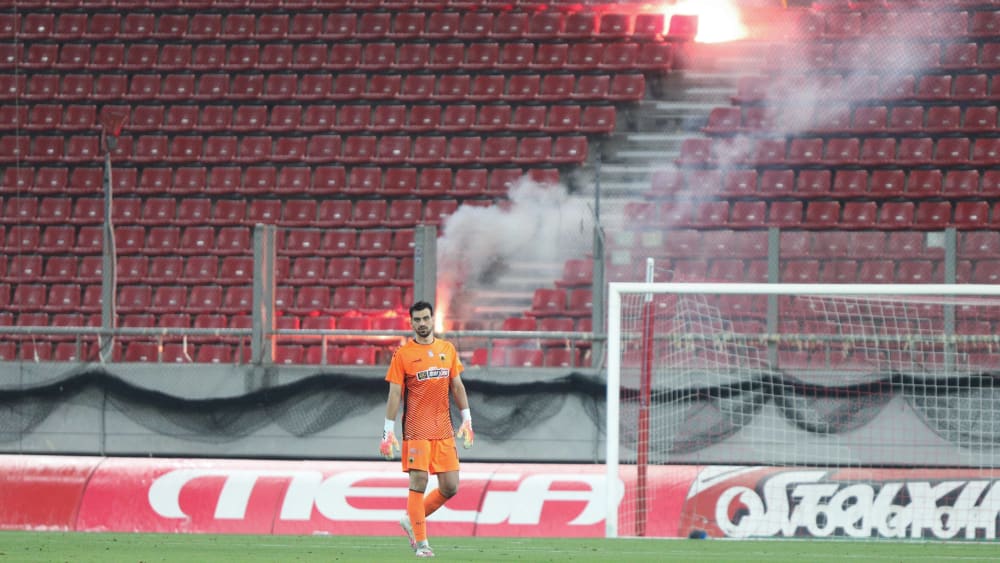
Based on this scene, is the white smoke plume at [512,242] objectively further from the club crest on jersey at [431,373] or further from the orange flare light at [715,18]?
the orange flare light at [715,18]

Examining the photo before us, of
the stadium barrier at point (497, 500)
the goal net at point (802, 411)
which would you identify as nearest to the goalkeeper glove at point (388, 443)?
the goal net at point (802, 411)

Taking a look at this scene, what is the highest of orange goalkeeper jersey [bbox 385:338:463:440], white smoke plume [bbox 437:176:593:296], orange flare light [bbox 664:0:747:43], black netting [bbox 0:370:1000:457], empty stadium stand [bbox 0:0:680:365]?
orange flare light [bbox 664:0:747:43]

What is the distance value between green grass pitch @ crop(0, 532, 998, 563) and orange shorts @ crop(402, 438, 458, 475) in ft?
1.67

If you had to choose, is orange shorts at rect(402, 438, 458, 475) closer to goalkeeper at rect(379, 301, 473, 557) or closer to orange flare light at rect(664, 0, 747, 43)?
goalkeeper at rect(379, 301, 473, 557)

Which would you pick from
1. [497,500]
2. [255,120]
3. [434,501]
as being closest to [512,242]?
[497,500]

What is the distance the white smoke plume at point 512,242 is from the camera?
1241 cm

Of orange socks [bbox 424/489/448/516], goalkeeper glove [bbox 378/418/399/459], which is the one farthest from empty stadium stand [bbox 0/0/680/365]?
goalkeeper glove [bbox 378/418/399/459]

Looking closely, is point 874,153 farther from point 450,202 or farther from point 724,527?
point 724,527

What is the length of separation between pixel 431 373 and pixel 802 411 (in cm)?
424

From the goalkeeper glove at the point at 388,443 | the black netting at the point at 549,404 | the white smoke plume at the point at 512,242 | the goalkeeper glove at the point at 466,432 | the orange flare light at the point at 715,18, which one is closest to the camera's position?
the goalkeeper glove at the point at 388,443

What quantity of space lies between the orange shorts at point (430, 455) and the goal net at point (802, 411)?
2376 millimetres

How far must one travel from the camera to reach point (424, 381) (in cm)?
Result: 833

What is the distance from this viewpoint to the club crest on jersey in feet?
27.3

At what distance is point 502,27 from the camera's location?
19.8 m
